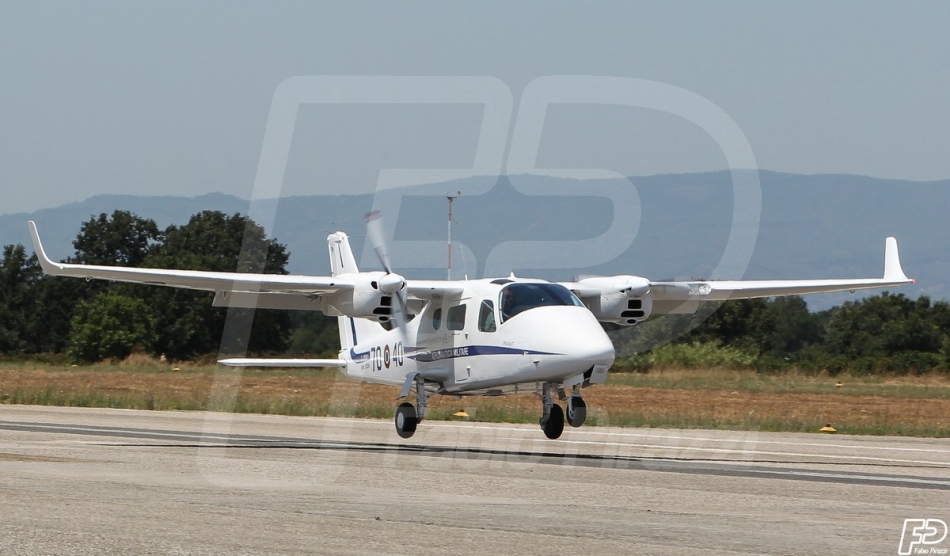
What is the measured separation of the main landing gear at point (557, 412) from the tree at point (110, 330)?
182ft

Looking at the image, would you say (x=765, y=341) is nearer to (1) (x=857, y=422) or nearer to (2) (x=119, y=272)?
(1) (x=857, y=422)

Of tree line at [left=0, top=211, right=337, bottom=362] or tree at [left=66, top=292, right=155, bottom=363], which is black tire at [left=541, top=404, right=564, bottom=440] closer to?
tree line at [left=0, top=211, right=337, bottom=362]

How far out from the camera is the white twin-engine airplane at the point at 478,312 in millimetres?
20719

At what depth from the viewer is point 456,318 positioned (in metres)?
23.2

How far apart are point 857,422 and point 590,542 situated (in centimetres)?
2292

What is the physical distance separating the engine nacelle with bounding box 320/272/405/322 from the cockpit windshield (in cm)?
238

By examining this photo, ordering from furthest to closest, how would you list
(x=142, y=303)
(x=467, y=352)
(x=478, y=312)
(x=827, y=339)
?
(x=827, y=339) < (x=142, y=303) < (x=467, y=352) < (x=478, y=312)

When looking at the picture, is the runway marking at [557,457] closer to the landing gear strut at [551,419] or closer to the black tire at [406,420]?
the black tire at [406,420]

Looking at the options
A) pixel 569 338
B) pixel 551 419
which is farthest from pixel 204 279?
pixel 569 338

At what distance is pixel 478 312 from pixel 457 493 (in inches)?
304

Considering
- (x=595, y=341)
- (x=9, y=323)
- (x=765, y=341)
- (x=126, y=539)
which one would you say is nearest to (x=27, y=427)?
(x=595, y=341)

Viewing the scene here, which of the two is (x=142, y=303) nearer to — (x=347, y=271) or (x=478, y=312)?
(x=347, y=271)

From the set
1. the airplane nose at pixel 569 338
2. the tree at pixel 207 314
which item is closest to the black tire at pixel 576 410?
the airplane nose at pixel 569 338

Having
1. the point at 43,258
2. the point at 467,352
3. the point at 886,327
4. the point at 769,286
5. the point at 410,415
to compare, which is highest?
the point at 886,327
